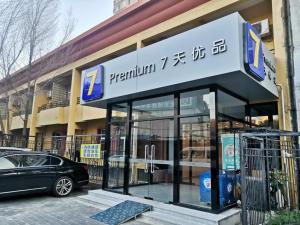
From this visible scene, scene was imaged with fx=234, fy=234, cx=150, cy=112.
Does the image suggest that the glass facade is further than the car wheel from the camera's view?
No

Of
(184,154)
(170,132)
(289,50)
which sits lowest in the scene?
(184,154)

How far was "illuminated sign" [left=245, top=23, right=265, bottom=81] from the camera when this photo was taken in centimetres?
→ 462

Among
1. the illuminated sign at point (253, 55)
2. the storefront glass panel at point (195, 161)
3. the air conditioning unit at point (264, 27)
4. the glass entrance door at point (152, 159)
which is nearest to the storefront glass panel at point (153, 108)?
the glass entrance door at point (152, 159)

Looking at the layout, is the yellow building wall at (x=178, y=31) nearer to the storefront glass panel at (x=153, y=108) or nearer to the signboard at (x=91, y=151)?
the signboard at (x=91, y=151)

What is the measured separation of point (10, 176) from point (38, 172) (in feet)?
2.55

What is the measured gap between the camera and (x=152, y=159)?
6715 mm

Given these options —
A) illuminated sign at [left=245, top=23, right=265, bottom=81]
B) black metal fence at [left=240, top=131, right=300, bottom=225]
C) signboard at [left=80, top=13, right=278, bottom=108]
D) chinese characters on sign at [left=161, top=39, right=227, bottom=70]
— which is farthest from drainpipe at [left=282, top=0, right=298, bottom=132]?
chinese characters on sign at [left=161, top=39, right=227, bottom=70]

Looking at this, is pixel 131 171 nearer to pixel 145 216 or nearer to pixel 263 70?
pixel 145 216

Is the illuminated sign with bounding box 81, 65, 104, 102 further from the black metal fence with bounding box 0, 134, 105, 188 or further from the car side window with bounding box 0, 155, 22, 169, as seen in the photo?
the car side window with bounding box 0, 155, 22, 169

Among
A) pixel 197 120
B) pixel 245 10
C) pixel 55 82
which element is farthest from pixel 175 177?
pixel 55 82

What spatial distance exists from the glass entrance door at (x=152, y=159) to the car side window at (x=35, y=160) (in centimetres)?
294

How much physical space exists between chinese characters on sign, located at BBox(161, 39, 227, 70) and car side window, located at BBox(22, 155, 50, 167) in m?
5.07

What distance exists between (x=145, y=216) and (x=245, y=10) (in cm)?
716

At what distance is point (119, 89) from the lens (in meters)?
6.92
